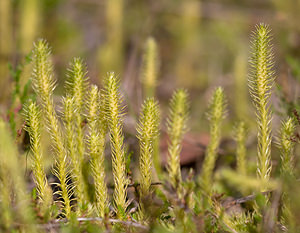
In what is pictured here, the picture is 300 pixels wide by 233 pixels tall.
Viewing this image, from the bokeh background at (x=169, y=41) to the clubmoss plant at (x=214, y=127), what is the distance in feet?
1.63

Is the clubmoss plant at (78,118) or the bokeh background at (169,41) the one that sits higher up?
the bokeh background at (169,41)

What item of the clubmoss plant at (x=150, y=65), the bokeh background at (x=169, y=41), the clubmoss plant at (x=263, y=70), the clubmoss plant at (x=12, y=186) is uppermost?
the bokeh background at (x=169, y=41)

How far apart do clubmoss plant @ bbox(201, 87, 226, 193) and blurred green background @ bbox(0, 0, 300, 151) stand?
0.69 m

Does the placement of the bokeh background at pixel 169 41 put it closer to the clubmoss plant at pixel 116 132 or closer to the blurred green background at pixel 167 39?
the blurred green background at pixel 167 39

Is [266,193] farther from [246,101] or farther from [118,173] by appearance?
[246,101]

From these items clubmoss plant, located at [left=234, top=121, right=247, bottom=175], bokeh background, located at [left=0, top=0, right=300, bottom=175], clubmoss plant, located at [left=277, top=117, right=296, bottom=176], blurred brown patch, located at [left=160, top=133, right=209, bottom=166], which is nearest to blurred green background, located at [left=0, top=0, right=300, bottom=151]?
bokeh background, located at [left=0, top=0, right=300, bottom=175]

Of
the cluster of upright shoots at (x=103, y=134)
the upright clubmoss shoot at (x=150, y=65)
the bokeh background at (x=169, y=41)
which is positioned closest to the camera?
the cluster of upright shoots at (x=103, y=134)

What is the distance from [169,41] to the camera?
11.6 ft

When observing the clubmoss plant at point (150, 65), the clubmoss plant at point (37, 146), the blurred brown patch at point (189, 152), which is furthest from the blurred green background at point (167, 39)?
the clubmoss plant at point (37, 146)

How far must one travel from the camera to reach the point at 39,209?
2.53 ft

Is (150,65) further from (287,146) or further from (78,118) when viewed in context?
(287,146)

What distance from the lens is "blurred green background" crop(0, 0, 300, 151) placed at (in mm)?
2346

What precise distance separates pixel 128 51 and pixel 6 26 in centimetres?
104

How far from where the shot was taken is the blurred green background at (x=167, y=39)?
2.35 meters
